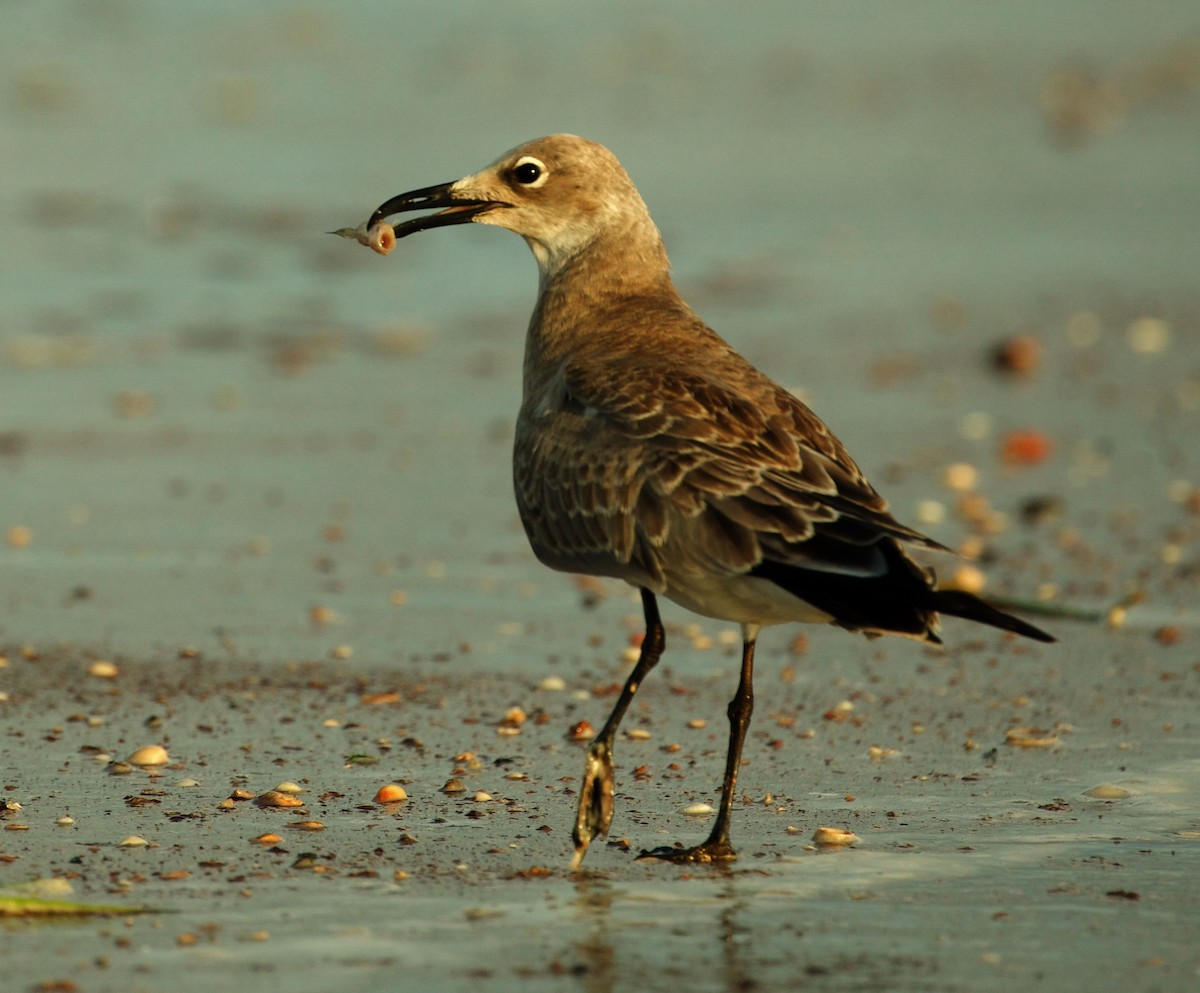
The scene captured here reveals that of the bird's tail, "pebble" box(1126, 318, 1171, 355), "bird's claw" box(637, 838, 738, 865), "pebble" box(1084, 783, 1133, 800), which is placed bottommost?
"bird's claw" box(637, 838, 738, 865)

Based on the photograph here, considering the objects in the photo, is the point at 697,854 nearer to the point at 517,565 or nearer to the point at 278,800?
the point at 278,800

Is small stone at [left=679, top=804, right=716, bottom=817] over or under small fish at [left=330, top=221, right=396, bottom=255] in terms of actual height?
under

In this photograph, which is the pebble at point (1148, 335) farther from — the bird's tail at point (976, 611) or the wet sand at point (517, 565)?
the bird's tail at point (976, 611)

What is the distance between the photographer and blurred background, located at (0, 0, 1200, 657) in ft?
29.9

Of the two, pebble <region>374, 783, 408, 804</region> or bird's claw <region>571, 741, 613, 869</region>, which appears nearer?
bird's claw <region>571, 741, 613, 869</region>

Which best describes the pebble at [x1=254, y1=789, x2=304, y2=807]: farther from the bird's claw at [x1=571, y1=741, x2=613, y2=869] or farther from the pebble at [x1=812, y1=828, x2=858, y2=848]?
the pebble at [x1=812, y1=828, x2=858, y2=848]

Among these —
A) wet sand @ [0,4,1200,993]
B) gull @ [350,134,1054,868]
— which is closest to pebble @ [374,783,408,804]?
wet sand @ [0,4,1200,993]

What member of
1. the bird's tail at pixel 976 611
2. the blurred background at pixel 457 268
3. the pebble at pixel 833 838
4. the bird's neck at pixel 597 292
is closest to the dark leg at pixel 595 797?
the pebble at pixel 833 838

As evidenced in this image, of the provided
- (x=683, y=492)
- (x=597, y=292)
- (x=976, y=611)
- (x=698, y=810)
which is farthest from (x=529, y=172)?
(x=976, y=611)

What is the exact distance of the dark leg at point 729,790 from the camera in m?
5.07

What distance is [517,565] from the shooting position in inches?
342

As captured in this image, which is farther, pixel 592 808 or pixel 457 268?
pixel 457 268

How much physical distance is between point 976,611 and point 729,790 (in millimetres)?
963

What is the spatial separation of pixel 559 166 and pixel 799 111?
15536 mm
